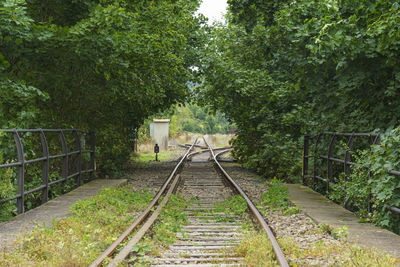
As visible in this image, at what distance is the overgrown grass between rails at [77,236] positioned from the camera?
504cm

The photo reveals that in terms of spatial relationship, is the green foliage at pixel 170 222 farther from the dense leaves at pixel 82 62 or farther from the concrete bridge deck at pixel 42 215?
the dense leaves at pixel 82 62

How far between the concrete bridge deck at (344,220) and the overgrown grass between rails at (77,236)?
3.28 meters

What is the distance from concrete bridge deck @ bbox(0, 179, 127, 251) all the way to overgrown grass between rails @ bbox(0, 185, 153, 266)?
0.22 m

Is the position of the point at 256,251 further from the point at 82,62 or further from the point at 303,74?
the point at 82,62

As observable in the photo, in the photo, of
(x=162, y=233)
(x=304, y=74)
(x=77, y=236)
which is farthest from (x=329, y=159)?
(x=77, y=236)

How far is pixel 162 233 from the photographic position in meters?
6.72

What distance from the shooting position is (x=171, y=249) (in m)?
6.02

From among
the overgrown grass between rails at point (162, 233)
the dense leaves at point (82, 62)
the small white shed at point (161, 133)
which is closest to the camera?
the overgrown grass between rails at point (162, 233)

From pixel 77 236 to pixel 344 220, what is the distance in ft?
14.1

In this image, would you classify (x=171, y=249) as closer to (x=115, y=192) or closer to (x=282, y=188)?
(x=115, y=192)

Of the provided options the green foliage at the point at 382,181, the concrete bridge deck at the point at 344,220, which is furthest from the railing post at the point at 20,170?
the green foliage at the point at 382,181

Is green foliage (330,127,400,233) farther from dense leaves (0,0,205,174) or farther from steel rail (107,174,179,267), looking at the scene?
dense leaves (0,0,205,174)

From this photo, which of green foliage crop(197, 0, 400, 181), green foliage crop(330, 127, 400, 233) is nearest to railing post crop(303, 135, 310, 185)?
green foliage crop(197, 0, 400, 181)

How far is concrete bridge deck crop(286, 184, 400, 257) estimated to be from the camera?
583 cm
